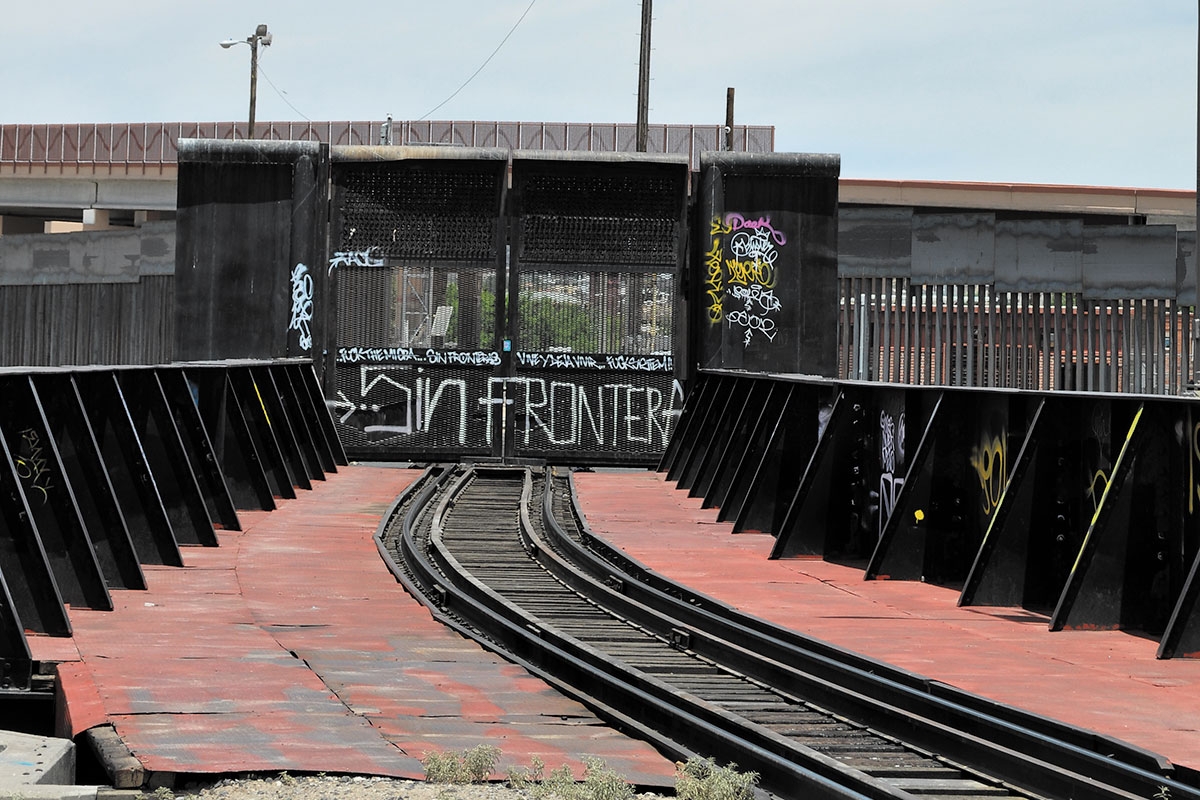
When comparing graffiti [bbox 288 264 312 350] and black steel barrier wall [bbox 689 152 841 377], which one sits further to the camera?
graffiti [bbox 288 264 312 350]

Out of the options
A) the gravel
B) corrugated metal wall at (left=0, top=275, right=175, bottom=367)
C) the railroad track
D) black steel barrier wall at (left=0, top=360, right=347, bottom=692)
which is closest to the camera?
the gravel

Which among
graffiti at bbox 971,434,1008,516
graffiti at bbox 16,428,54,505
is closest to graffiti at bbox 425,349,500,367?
graffiti at bbox 971,434,1008,516

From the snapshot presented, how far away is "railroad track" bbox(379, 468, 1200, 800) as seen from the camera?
6957mm

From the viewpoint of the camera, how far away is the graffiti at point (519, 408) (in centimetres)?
2519

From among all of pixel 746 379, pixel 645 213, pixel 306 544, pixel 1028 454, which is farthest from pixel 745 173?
pixel 1028 454

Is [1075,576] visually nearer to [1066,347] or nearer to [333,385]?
[333,385]

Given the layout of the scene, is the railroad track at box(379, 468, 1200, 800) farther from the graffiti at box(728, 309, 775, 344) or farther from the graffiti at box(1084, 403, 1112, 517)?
the graffiti at box(728, 309, 775, 344)

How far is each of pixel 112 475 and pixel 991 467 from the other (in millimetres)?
7100

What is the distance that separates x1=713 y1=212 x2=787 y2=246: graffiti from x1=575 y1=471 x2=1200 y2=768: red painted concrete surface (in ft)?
28.0

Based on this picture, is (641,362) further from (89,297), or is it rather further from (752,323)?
(89,297)

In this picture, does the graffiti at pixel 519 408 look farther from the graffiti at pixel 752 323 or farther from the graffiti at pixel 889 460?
the graffiti at pixel 889 460

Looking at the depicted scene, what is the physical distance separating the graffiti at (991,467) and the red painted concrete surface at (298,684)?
4.39 m

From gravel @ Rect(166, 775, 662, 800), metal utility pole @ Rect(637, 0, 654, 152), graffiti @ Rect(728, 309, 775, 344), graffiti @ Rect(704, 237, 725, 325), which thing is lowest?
gravel @ Rect(166, 775, 662, 800)

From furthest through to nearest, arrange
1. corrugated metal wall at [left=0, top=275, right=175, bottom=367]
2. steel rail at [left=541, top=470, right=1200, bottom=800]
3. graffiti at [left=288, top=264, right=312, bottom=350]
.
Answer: corrugated metal wall at [left=0, top=275, right=175, bottom=367], graffiti at [left=288, top=264, right=312, bottom=350], steel rail at [left=541, top=470, right=1200, bottom=800]
